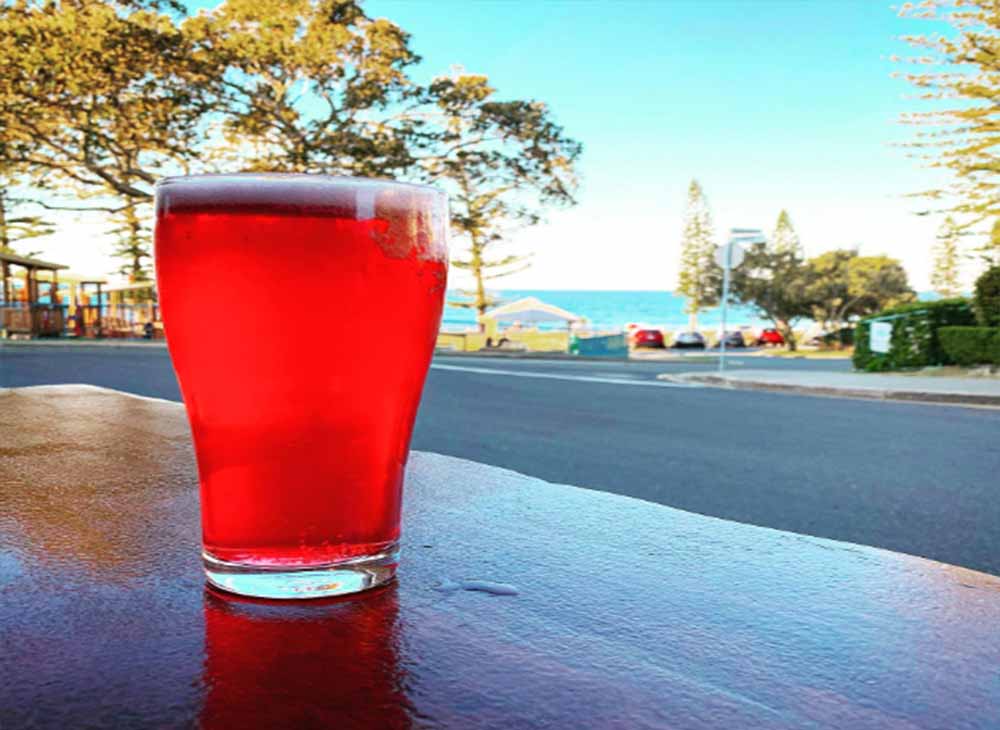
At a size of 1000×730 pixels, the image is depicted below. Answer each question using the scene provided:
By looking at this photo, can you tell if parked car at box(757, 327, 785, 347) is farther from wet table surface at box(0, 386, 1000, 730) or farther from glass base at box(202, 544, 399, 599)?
glass base at box(202, 544, 399, 599)

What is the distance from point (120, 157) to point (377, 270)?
20081mm

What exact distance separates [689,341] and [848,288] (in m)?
7.50

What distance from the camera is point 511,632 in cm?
41

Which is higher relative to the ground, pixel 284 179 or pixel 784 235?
pixel 784 235

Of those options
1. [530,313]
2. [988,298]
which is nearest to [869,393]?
[988,298]

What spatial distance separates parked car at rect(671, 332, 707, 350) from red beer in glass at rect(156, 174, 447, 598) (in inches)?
1623

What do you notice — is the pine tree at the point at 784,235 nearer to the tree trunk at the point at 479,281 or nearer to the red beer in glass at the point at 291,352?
the tree trunk at the point at 479,281

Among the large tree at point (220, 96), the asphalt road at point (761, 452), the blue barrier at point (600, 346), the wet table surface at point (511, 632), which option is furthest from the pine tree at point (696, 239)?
the wet table surface at point (511, 632)

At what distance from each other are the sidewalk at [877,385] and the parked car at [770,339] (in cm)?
3095

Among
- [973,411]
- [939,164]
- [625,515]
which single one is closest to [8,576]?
[625,515]

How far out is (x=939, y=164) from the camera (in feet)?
62.4

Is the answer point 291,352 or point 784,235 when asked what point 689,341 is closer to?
point 784,235

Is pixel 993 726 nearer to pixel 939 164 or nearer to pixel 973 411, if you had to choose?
pixel 973 411

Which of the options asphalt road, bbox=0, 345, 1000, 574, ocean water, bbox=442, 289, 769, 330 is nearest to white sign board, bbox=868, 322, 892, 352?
asphalt road, bbox=0, 345, 1000, 574
